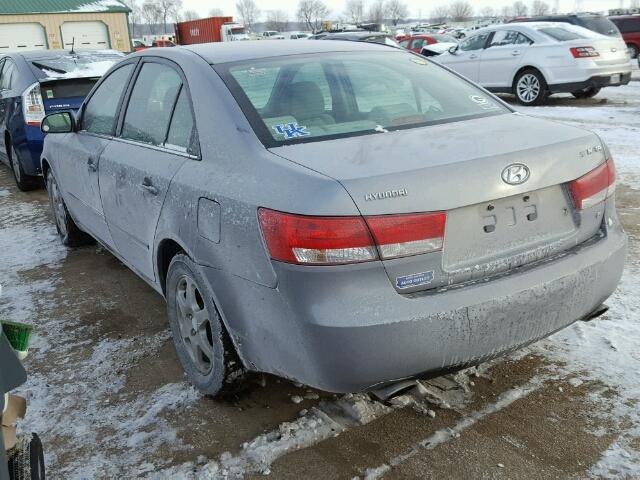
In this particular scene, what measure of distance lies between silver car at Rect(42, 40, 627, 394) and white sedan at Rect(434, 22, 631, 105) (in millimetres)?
9717

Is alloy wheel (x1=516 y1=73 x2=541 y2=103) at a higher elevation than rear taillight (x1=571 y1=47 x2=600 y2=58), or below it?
below

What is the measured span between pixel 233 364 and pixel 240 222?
0.72m

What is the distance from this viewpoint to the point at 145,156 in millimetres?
A: 3191

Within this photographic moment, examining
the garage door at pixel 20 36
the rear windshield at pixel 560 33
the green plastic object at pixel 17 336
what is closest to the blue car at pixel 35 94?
the green plastic object at pixel 17 336

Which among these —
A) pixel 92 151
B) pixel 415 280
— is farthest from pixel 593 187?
pixel 92 151

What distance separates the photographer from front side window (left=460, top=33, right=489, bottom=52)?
13531 mm

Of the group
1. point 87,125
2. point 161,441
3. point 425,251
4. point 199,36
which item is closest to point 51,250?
point 87,125

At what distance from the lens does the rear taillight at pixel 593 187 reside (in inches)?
97.0

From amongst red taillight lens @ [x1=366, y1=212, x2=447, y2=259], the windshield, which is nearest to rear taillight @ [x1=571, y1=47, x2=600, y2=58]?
the windshield

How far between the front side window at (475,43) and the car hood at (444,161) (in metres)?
11.7

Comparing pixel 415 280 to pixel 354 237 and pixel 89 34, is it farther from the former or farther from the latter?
pixel 89 34

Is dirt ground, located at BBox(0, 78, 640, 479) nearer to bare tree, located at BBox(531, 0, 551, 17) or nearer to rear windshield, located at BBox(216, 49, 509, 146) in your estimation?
rear windshield, located at BBox(216, 49, 509, 146)

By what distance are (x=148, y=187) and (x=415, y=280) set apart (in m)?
1.53

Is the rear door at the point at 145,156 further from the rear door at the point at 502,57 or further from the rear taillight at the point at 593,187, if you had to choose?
the rear door at the point at 502,57
